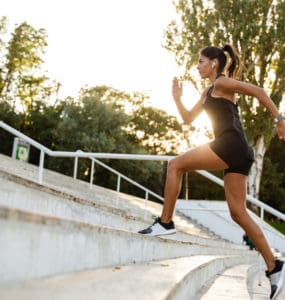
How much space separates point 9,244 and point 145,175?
1089 inches

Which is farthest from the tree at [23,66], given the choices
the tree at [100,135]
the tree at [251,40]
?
the tree at [251,40]

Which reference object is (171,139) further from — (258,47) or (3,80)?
(258,47)

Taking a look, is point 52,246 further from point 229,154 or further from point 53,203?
point 53,203

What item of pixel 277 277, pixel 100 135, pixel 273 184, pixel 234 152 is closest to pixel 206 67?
pixel 234 152

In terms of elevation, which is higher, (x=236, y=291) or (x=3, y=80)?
(x=3, y=80)

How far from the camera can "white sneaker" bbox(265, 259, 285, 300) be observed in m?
3.09

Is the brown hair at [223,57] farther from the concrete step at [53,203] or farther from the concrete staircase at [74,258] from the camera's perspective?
the concrete step at [53,203]

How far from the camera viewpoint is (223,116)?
131 inches

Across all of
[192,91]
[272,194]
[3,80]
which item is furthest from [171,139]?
A: [192,91]

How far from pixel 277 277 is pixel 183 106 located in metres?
1.54

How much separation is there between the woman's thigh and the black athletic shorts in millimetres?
41

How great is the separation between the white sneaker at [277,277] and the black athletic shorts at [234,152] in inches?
26.8

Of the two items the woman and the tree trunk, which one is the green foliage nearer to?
the tree trunk

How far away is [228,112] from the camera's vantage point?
131 inches
